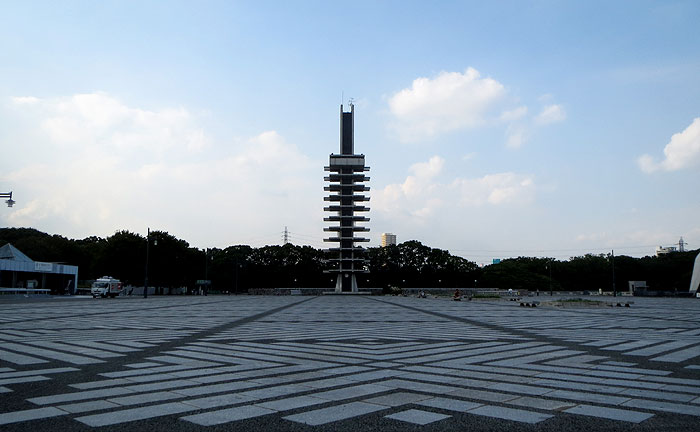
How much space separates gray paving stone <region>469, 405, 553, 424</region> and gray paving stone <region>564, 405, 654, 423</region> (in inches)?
19.3

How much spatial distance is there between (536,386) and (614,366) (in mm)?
3127

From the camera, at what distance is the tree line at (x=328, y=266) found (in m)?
94.7

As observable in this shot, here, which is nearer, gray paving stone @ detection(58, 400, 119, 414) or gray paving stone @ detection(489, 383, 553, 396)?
gray paving stone @ detection(58, 400, 119, 414)

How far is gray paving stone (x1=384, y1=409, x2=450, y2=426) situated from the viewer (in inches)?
231

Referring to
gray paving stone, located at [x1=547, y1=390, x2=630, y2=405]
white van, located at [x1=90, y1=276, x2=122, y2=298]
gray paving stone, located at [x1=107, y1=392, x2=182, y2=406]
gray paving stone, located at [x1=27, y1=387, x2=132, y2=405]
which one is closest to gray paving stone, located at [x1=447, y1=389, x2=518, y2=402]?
gray paving stone, located at [x1=547, y1=390, x2=630, y2=405]

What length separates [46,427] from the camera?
5609mm

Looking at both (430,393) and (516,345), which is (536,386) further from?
(516,345)

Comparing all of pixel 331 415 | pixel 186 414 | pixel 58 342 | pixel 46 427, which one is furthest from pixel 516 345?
pixel 58 342

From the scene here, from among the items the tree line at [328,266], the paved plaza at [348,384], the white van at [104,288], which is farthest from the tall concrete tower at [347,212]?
the paved plaza at [348,384]

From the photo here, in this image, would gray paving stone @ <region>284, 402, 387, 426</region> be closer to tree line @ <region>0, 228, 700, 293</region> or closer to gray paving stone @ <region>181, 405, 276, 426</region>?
gray paving stone @ <region>181, 405, 276, 426</region>

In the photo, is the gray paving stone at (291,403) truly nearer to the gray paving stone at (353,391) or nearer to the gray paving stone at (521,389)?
the gray paving stone at (353,391)

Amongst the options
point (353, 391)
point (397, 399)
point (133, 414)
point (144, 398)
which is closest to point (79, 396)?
point (144, 398)

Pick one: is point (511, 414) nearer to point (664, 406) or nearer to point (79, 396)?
point (664, 406)

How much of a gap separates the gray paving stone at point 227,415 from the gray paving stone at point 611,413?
147 inches
